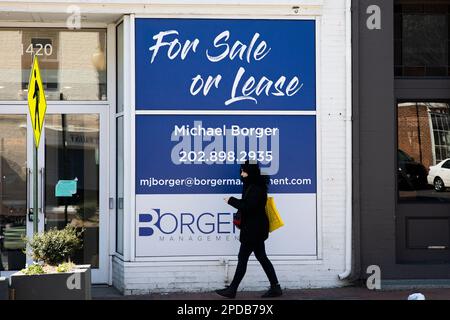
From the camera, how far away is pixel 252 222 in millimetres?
9891

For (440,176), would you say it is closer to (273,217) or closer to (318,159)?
(318,159)

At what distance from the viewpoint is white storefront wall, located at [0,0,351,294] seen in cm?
1055

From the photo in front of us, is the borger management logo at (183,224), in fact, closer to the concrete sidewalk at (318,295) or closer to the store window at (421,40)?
the concrete sidewalk at (318,295)

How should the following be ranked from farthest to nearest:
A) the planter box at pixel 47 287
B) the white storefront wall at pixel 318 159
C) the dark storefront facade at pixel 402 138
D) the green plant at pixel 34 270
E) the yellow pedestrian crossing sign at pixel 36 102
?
the dark storefront facade at pixel 402 138
the white storefront wall at pixel 318 159
the yellow pedestrian crossing sign at pixel 36 102
the green plant at pixel 34 270
the planter box at pixel 47 287

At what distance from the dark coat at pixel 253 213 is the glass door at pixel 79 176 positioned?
244 cm

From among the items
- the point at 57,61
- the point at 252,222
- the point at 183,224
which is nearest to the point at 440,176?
the point at 252,222

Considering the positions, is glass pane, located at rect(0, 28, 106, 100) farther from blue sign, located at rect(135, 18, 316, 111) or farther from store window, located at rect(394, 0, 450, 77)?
store window, located at rect(394, 0, 450, 77)

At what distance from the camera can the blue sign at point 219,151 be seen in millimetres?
10625

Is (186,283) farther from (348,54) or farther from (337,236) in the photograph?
(348,54)

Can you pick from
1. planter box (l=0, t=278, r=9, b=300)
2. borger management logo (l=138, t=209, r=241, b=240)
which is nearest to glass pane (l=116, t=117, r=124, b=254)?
borger management logo (l=138, t=209, r=241, b=240)

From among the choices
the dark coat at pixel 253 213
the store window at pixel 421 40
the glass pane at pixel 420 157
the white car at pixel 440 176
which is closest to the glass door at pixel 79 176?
the dark coat at pixel 253 213

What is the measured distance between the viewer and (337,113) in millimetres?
10828

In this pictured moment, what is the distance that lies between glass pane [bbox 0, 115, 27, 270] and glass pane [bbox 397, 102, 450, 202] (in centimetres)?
561

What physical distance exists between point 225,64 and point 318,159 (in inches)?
75.1
